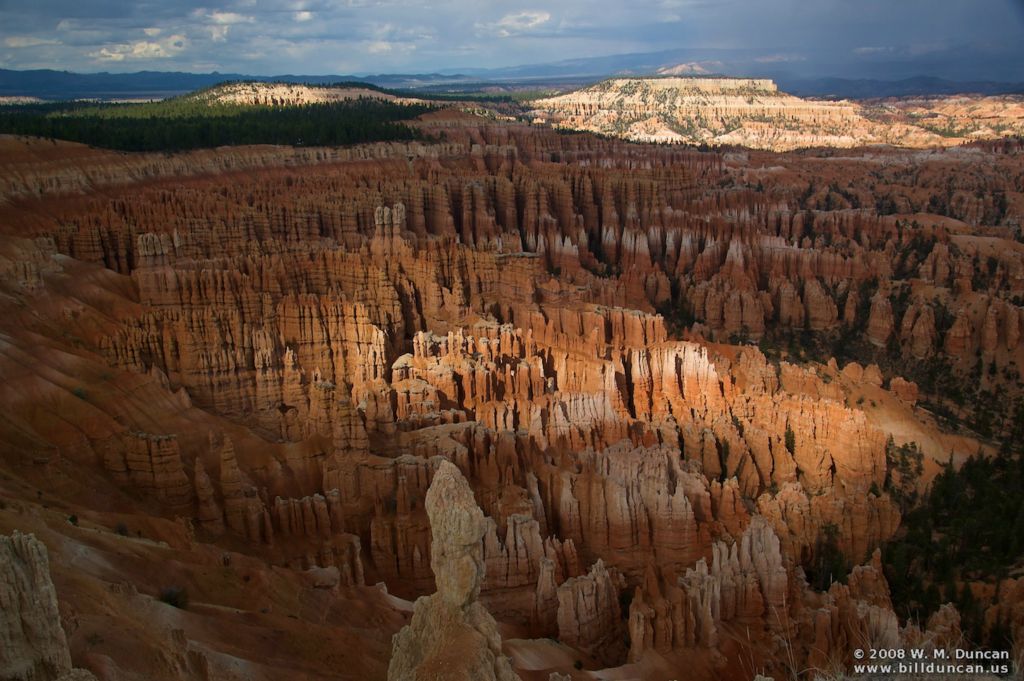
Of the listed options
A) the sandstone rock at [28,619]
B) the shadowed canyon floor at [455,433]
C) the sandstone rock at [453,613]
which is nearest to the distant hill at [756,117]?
the shadowed canyon floor at [455,433]

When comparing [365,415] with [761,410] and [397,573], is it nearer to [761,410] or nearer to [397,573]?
[397,573]

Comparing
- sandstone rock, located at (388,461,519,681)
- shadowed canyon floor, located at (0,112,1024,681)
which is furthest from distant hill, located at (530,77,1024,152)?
sandstone rock, located at (388,461,519,681)

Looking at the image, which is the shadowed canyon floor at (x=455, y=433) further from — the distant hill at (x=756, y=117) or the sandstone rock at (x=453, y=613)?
the distant hill at (x=756, y=117)

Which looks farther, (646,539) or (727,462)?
(727,462)

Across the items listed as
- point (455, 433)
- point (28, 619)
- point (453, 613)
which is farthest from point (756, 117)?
point (28, 619)

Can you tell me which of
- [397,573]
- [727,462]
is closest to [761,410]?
[727,462]

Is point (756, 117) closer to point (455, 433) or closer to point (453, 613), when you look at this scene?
point (455, 433)

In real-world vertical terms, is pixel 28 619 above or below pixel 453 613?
above

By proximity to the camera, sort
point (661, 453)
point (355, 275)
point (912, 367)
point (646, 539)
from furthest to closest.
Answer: point (912, 367) → point (355, 275) → point (661, 453) → point (646, 539)
